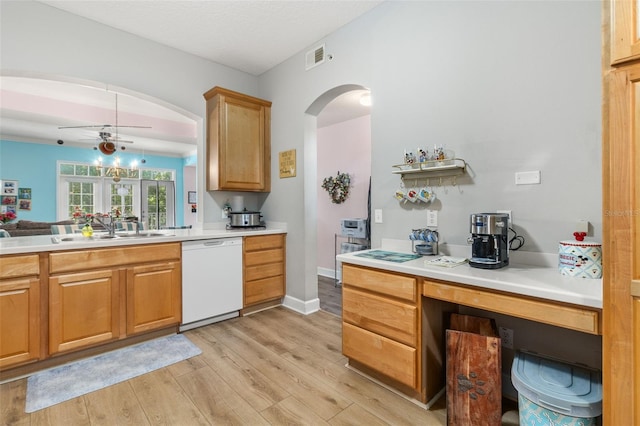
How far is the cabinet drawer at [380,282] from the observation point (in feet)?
5.71

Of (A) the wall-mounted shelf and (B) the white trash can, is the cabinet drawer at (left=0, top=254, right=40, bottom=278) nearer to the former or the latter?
(A) the wall-mounted shelf

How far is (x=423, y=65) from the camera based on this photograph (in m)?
2.21

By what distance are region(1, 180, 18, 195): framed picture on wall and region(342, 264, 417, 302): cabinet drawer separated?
8.09m

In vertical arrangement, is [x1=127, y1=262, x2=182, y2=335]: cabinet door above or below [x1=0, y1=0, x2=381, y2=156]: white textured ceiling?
below

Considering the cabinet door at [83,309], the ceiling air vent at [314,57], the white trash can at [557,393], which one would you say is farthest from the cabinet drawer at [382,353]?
the ceiling air vent at [314,57]

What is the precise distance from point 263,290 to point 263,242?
0.54 meters

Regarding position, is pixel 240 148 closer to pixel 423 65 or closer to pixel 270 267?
pixel 270 267

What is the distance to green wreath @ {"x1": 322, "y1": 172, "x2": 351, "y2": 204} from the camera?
4.93m

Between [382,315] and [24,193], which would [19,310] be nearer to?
[382,315]

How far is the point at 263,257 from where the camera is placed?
333 cm

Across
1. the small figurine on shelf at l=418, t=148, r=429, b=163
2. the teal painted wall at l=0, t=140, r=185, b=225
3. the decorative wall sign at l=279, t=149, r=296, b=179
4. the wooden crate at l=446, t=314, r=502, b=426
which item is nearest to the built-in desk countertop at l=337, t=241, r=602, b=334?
the wooden crate at l=446, t=314, r=502, b=426

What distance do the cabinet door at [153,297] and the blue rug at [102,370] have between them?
18 centimetres

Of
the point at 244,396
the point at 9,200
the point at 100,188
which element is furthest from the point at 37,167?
the point at 244,396

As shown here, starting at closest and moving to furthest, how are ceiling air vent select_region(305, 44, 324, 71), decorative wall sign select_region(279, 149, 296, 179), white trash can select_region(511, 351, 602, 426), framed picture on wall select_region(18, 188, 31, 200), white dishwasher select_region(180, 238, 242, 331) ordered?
white trash can select_region(511, 351, 602, 426), white dishwasher select_region(180, 238, 242, 331), ceiling air vent select_region(305, 44, 324, 71), decorative wall sign select_region(279, 149, 296, 179), framed picture on wall select_region(18, 188, 31, 200)
